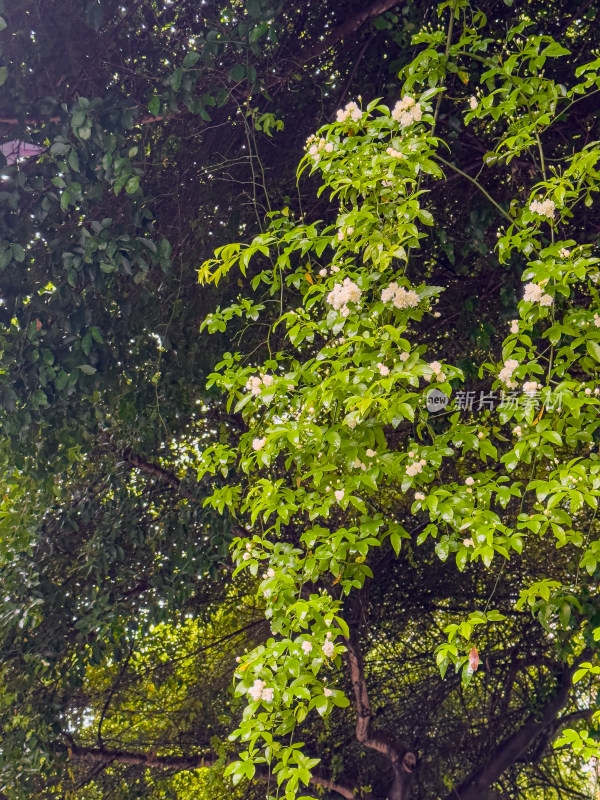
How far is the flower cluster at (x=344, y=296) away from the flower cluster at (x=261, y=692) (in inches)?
32.6

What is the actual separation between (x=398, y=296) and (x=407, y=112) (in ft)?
Result: 1.43

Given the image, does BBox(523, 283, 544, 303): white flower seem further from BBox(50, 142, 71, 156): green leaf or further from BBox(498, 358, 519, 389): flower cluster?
BBox(50, 142, 71, 156): green leaf

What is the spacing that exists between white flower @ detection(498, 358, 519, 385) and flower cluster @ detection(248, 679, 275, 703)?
33.9 inches

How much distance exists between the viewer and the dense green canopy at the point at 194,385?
238 centimetres

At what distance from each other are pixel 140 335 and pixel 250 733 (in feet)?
5.85

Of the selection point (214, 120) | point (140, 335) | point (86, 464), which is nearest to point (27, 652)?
point (86, 464)

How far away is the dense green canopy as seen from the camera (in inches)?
93.9

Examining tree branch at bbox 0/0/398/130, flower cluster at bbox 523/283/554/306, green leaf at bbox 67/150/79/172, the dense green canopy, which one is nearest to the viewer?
flower cluster at bbox 523/283/554/306

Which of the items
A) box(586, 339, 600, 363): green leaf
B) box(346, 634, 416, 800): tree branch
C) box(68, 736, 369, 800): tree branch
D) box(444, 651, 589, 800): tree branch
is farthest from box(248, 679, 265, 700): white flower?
box(444, 651, 589, 800): tree branch

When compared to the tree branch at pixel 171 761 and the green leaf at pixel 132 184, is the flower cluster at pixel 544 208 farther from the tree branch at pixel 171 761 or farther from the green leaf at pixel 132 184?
the tree branch at pixel 171 761

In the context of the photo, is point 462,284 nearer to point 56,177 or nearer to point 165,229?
point 165,229

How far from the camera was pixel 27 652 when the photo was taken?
3330 mm

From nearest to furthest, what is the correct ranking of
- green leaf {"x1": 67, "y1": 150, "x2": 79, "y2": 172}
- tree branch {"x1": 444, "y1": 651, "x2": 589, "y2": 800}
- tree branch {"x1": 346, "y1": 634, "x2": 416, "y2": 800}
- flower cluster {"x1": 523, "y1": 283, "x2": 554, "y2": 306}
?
flower cluster {"x1": 523, "y1": 283, "x2": 554, "y2": 306} < green leaf {"x1": 67, "y1": 150, "x2": 79, "y2": 172} < tree branch {"x1": 346, "y1": 634, "x2": 416, "y2": 800} < tree branch {"x1": 444, "y1": 651, "x2": 589, "y2": 800}

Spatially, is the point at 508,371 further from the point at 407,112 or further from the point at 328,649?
the point at 328,649
